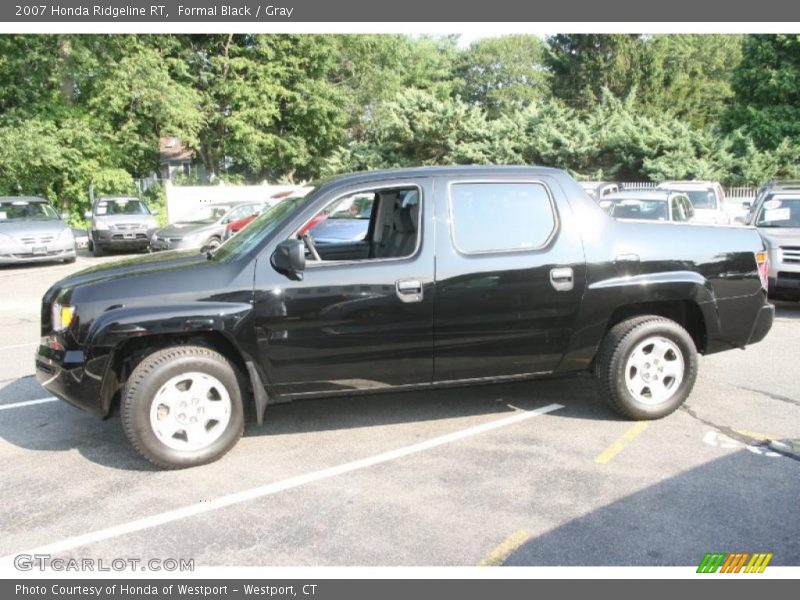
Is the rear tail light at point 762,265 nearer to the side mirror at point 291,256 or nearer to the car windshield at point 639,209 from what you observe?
the side mirror at point 291,256

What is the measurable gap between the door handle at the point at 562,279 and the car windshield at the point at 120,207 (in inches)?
661

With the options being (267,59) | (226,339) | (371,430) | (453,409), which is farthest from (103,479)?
(267,59)

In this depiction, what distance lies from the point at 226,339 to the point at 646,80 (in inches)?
1505

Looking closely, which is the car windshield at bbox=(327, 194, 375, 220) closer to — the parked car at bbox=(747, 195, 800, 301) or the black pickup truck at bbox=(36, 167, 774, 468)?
the black pickup truck at bbox=(36, 167, 774, 468)

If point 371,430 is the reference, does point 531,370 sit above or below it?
above

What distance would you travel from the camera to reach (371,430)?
4.81 meters

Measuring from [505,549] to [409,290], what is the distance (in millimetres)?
1755

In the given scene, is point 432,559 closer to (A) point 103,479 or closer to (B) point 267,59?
(A) point 103,479

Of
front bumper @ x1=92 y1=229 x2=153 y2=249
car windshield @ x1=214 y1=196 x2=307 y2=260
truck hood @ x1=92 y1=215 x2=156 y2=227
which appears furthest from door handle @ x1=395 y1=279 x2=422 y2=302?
truck hood @ x1=92 y1=215 x2=156 y2=227

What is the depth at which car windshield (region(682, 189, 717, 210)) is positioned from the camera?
49.8ft

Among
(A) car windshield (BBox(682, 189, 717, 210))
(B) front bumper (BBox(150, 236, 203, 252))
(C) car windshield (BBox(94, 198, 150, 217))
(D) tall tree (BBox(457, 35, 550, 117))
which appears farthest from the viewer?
(D) tall tree (BBox(457, 35, 550, 117))

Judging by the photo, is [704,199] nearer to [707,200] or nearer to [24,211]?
[707,200]

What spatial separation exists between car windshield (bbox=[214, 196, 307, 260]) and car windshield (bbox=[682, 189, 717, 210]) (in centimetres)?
1280

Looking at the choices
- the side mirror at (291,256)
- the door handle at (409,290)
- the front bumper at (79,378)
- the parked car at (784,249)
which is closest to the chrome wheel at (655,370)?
the door handle at (409,290)
